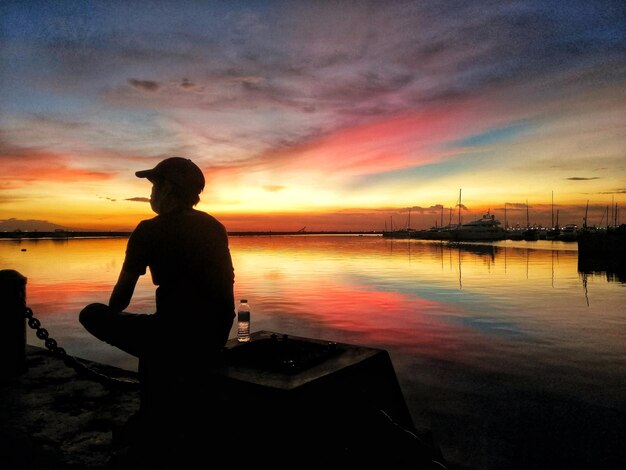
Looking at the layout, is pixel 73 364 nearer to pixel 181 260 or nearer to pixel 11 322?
pixel 11 322

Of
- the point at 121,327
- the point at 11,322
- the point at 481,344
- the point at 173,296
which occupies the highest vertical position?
the point at 173,296

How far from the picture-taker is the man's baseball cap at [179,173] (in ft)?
10.6

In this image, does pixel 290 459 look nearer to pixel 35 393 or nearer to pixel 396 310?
pixel 35 393

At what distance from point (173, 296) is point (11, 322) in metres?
3.82

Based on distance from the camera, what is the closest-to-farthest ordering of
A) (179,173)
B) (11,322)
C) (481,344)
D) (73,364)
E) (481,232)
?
(179,173) → (73,364) → (11,322) → (481,344) → (481,232)

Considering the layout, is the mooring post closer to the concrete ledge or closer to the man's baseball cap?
the concrete ledge

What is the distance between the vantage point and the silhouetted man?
3.03 metres

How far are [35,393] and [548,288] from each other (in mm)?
23693

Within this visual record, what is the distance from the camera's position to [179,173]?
3.26 metres

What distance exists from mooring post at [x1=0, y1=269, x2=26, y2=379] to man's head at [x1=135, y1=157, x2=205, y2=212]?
3.34 m

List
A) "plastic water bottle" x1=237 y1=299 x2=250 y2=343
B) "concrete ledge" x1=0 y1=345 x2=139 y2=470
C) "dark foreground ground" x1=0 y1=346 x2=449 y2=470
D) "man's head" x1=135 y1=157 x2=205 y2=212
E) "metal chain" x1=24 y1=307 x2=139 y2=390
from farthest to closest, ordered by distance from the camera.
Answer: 1. "plastic water bottle" x1=237 y1=299 x2=250 y2=343
2. "metal chain" x1=24 y1=307 x2=139 y2=390
3. "concrete ledge" x1=0 y1=345 x2=139 y2=470
4. "man's head" x1=135 y1=157 x2=205 y2=212
5. "dark foreground ground" x1=0 y1=346 x2=449 y2=470

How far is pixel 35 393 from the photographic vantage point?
5.12 metres

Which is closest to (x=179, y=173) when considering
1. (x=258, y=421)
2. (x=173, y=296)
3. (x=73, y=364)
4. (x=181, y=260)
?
(x=181, y=260)

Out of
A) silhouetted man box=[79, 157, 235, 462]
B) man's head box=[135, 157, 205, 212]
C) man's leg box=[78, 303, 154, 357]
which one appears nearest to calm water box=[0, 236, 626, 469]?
silhouetted man box=[79, 157, 235, 462]
